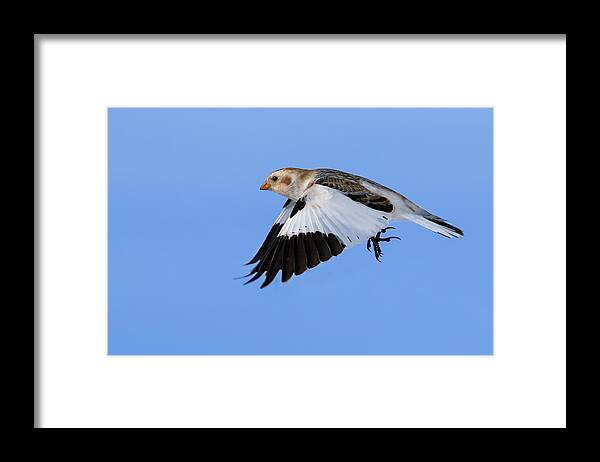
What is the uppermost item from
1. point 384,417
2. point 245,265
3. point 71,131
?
point 71,131

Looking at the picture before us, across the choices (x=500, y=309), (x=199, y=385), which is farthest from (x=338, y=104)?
(x=199, y=385)

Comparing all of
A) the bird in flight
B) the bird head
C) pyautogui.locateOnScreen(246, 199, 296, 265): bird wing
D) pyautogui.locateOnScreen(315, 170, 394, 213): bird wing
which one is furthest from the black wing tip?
the bird head

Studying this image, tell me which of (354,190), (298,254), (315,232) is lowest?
(298,254)

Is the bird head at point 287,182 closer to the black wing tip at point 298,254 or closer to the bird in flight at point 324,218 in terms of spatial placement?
the bird in flight at point 324,218

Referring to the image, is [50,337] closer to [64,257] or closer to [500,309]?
[64,257]

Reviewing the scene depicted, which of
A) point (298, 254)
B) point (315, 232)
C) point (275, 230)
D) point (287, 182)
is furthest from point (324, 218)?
point (287, 182)

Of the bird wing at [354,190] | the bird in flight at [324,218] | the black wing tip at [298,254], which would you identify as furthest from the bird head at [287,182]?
the black wing tip at [298,254]

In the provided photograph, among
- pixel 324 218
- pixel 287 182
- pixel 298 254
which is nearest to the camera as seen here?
pixel 298 254

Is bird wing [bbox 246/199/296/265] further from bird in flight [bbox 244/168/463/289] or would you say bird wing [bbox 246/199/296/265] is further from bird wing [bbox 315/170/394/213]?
bird wing [bbox 315/170/394/213]

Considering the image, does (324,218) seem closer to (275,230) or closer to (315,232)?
(315,232)
